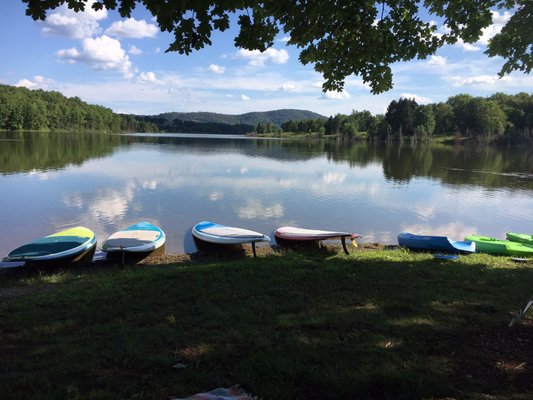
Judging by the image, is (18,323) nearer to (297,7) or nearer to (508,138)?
(297,7)

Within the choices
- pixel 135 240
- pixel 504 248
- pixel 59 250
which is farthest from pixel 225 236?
pixel 504 248

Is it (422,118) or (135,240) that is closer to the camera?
(135,240)

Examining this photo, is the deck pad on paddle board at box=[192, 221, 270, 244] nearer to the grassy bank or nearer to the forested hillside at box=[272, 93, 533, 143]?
the grassy bank

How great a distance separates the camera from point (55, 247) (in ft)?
39.7

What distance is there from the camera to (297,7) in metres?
8.02

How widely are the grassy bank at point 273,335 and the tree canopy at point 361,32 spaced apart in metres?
4.36

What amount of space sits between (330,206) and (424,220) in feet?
17.3

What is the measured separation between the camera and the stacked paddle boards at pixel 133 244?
41.5 ft

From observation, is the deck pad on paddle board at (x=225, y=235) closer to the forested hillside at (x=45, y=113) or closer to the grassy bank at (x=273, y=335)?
the grassy bank at (x=273, y=335)

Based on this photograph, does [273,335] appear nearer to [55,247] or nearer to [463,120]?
[55,247]

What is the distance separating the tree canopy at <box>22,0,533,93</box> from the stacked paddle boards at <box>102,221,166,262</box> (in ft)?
25.1

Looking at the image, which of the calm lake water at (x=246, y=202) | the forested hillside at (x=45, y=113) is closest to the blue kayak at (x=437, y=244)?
the calm lake water at (x=246, y=202)

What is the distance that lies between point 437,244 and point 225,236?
7360 mm

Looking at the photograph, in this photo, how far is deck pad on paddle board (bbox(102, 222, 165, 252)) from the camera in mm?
12698
